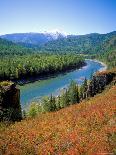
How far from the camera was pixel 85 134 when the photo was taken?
786 inches

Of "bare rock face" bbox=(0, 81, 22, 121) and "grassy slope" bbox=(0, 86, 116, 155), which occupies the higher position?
"grassy slope" bbox=(0, 86, 116, 155)

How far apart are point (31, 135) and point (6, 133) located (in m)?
1.84

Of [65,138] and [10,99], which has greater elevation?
[65,138]

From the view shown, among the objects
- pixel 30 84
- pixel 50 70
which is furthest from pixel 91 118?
pixel 50 70

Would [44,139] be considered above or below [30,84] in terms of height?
above

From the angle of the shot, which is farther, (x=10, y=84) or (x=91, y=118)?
(x=10, y=84)

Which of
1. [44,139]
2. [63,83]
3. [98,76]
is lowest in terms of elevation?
[63,83]

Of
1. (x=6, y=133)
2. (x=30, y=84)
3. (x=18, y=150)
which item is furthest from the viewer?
(x=30, y=84)

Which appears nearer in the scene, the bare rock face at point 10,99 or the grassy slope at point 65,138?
the grassy slope at point 65,138

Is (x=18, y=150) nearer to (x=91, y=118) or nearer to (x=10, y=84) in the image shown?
(x=91, y=118)

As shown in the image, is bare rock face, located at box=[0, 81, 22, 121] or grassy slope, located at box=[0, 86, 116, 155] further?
bare rock face, located at box=[0, 81, 22, 121]

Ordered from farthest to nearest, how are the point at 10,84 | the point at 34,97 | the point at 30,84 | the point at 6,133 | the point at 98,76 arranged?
the point at 30,84 → the point at 34,97 → the point at 98,76 → the point at 10,84 → the point at 6,133

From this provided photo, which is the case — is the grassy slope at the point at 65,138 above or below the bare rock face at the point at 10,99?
above

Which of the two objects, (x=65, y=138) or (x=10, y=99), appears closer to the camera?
(x=65, y=138)
